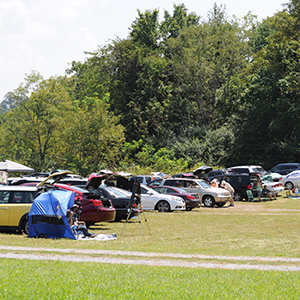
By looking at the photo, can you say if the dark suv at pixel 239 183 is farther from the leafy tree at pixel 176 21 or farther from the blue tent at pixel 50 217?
the leafy tree at pixel 176 21

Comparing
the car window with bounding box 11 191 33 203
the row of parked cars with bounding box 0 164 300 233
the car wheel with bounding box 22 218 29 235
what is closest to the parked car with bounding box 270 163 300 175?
the row of parked cars with bounding box 0 164 300 233

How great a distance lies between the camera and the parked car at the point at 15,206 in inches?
593

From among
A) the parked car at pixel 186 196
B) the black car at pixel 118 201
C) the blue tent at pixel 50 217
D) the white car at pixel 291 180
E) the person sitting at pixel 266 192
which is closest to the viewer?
the blue tent at pixel 50 217

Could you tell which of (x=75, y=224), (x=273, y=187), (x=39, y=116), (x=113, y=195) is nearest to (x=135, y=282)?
(x=75, y=224)

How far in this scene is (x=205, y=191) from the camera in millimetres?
27406

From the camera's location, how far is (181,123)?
58.7 m

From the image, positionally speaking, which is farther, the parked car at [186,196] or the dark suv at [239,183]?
the dark suv at [239,183]

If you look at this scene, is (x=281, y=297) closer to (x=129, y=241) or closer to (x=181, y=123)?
(x=129, y=241)

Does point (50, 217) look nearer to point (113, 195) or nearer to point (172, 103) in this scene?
point (113, 195)

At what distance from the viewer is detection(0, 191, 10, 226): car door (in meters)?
15.1

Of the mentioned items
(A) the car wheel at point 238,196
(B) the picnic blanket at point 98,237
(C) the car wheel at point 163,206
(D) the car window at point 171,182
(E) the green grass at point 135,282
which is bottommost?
(A) the car wheel at point 238,196

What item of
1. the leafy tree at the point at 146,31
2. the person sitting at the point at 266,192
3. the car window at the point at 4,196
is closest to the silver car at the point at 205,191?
the person sitting at the point at 266,192

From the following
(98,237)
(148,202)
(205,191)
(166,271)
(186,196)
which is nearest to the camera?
(166,271)

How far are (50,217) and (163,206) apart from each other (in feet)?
33.5
